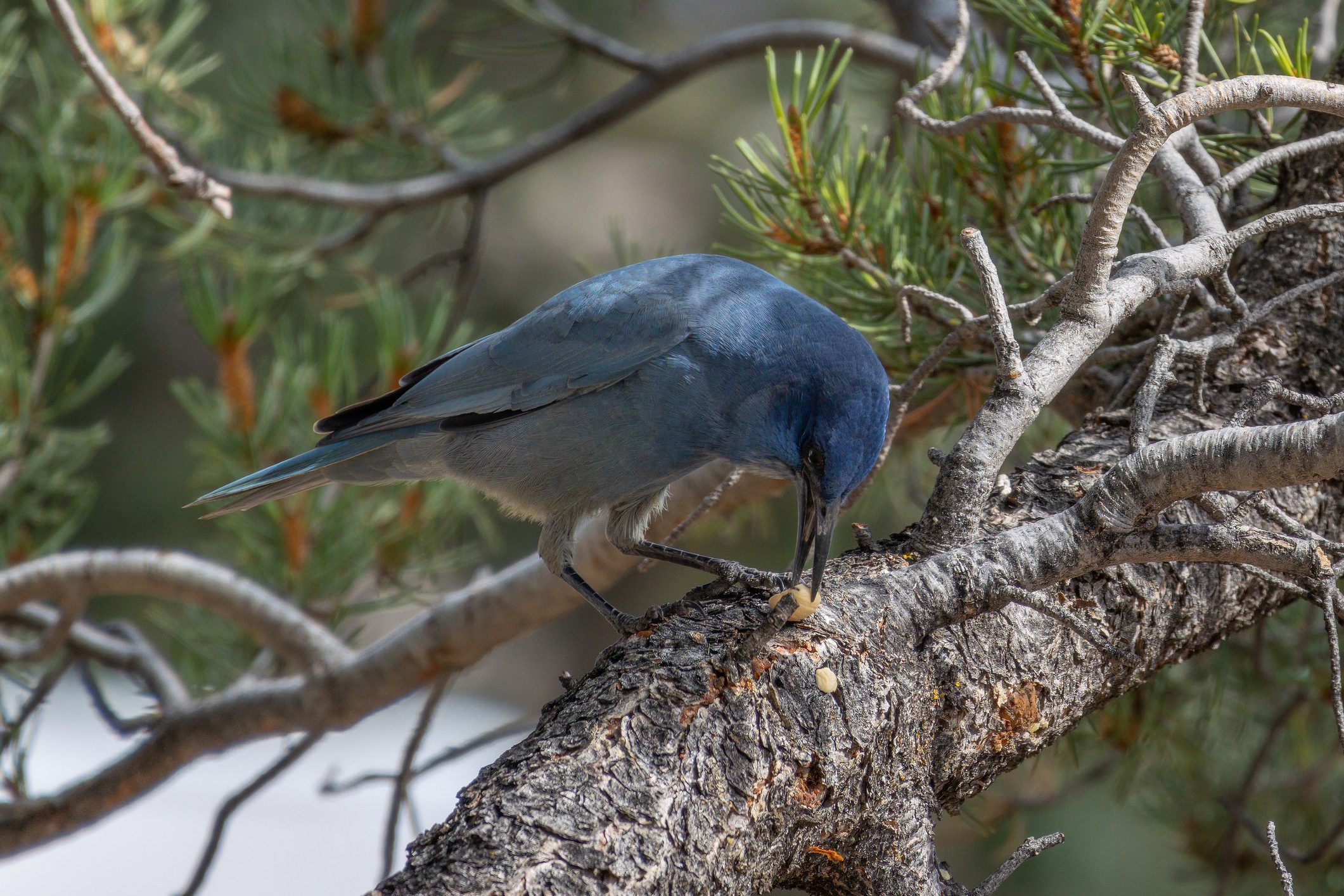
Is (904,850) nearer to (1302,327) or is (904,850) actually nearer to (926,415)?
(1302,327)

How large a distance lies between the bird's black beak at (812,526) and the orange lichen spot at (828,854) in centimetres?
36

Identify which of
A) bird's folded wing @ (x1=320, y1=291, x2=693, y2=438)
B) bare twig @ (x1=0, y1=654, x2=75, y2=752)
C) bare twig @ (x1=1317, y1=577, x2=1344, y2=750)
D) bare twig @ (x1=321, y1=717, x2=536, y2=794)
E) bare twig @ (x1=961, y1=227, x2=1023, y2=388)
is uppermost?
bare twig @ (x1=961, y1=227, x2=1023, y2=388)

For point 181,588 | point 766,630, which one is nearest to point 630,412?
point 766,630

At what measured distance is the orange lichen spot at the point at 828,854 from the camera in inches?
47.5

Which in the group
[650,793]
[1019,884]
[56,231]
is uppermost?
[56,231]

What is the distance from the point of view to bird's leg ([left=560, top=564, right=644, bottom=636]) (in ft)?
6.21

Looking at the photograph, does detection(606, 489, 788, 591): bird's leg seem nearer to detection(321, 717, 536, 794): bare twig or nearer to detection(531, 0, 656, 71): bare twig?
detection(321, 717, 536, 794): bare twig

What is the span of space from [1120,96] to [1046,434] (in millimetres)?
1117

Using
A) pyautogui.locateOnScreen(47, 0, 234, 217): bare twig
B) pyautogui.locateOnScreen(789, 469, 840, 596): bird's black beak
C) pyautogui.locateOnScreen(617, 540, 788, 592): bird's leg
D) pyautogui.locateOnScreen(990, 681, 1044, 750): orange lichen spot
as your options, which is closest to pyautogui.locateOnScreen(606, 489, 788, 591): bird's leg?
pyautogui.locateOnScreen(617, 540, 788, 592): bird's leg

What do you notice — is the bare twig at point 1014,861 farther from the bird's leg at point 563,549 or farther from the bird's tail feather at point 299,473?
the bird's tail feather at point 299,473

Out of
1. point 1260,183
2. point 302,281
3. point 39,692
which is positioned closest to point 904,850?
point 1260,183

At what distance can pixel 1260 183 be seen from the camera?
2.11 m

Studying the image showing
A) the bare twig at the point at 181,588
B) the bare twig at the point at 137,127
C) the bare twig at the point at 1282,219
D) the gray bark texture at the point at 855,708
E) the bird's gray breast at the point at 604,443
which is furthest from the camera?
the bare twig at the point at 181,588

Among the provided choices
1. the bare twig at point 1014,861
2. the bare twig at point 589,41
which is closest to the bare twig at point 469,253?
the bare twig at point 589,41
